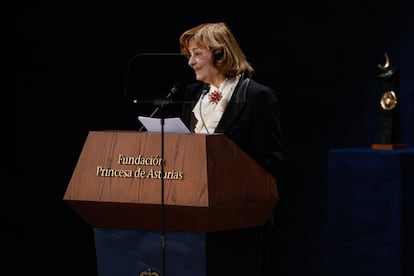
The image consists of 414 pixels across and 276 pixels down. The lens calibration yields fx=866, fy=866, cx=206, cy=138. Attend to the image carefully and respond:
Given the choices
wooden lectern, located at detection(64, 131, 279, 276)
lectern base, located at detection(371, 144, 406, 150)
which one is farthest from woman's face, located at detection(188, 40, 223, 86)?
lectern base, located at detection(371, 144, 406, 150)

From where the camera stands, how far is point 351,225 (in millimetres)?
4488

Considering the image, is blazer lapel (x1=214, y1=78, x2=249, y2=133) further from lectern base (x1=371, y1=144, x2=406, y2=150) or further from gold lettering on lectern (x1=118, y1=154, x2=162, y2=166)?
lectern base (x1=371, y1=144, x2=406, y2=150)

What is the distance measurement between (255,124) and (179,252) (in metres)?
0.68

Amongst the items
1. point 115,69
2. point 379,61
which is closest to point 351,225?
point 379,61

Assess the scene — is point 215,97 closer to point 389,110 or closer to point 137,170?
point 137,170

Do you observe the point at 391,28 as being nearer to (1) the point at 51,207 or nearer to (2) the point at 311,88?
(2) the point at 311,88

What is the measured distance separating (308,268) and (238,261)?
7.58 ft

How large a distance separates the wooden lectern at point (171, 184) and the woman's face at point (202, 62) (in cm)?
56

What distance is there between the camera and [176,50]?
5.00m

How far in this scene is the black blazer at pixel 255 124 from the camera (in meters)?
3.10

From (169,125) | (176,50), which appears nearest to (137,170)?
(169,125)

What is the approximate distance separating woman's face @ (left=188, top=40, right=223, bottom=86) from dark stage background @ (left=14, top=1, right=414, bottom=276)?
175cm

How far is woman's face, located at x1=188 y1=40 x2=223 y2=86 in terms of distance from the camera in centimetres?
316

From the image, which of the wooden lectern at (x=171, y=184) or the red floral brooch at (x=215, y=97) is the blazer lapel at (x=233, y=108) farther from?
the wooden lectern at (x=171, y=184)
